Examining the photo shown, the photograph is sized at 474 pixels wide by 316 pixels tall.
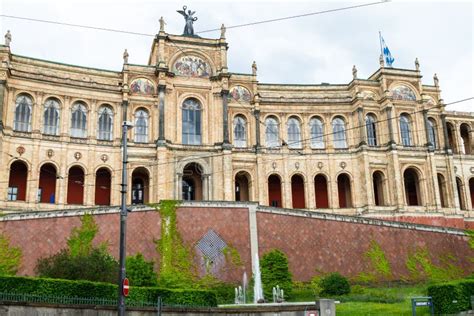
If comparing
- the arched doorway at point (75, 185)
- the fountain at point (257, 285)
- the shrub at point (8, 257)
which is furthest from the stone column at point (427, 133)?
the shrub at point (8, 257)

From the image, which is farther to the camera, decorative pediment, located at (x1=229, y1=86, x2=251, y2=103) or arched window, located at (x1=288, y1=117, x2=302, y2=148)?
arched window, located at (x1=288, y1=117, x2=302, y2=148)

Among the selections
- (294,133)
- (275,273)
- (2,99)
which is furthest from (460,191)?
(2,99)

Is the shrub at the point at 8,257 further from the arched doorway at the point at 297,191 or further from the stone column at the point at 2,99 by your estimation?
the arched doorway at the point at 297,191

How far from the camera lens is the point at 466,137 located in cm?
6169

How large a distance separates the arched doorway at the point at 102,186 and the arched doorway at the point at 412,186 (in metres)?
28.2

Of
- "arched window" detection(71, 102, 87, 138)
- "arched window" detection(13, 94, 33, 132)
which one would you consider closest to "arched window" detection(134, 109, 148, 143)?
"arched window" detection(71, 102, 87, 138)

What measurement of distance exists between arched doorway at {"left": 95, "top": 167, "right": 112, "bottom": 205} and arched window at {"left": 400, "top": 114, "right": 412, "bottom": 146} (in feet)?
90.9

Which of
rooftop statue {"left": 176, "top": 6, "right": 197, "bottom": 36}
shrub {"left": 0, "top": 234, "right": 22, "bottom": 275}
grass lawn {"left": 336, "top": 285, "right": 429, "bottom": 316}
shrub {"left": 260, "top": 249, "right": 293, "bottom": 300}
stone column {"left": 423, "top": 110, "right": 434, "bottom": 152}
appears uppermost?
rooftop statue {"left": 176, "top": 6, "right": 197, "bottom": 36}

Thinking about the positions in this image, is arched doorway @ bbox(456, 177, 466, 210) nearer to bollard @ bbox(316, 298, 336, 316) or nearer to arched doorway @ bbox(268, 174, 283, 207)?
arched doorway @ bbox(268, 174, 283, 207)

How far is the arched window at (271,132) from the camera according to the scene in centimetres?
4994

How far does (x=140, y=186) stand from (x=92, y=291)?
85.0 ft

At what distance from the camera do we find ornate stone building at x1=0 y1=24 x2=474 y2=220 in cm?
4275

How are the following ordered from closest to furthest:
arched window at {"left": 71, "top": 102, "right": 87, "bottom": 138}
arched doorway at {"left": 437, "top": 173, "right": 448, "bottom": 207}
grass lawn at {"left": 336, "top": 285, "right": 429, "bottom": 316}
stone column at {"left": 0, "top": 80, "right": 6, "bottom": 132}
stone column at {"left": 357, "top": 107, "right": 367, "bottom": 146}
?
1. grass lawn at {"left": 336, "top": 285, "right": 429, "bottom": 316}
2. stone column at {"left": 0, "top": 80, "right": 6, "bottom": 132}
3. arched window at {"left": 71, "top": 102, "right": 87, "bottom": 138}
4. stone column at {"left": 357, "top": 107, "right": 367, "bottom": 146}
5. arched doorway at {"left": 437, "top": 173, "right": 448, "bottom": 207}

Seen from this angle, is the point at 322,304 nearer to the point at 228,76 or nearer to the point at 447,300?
the point at 447,300
